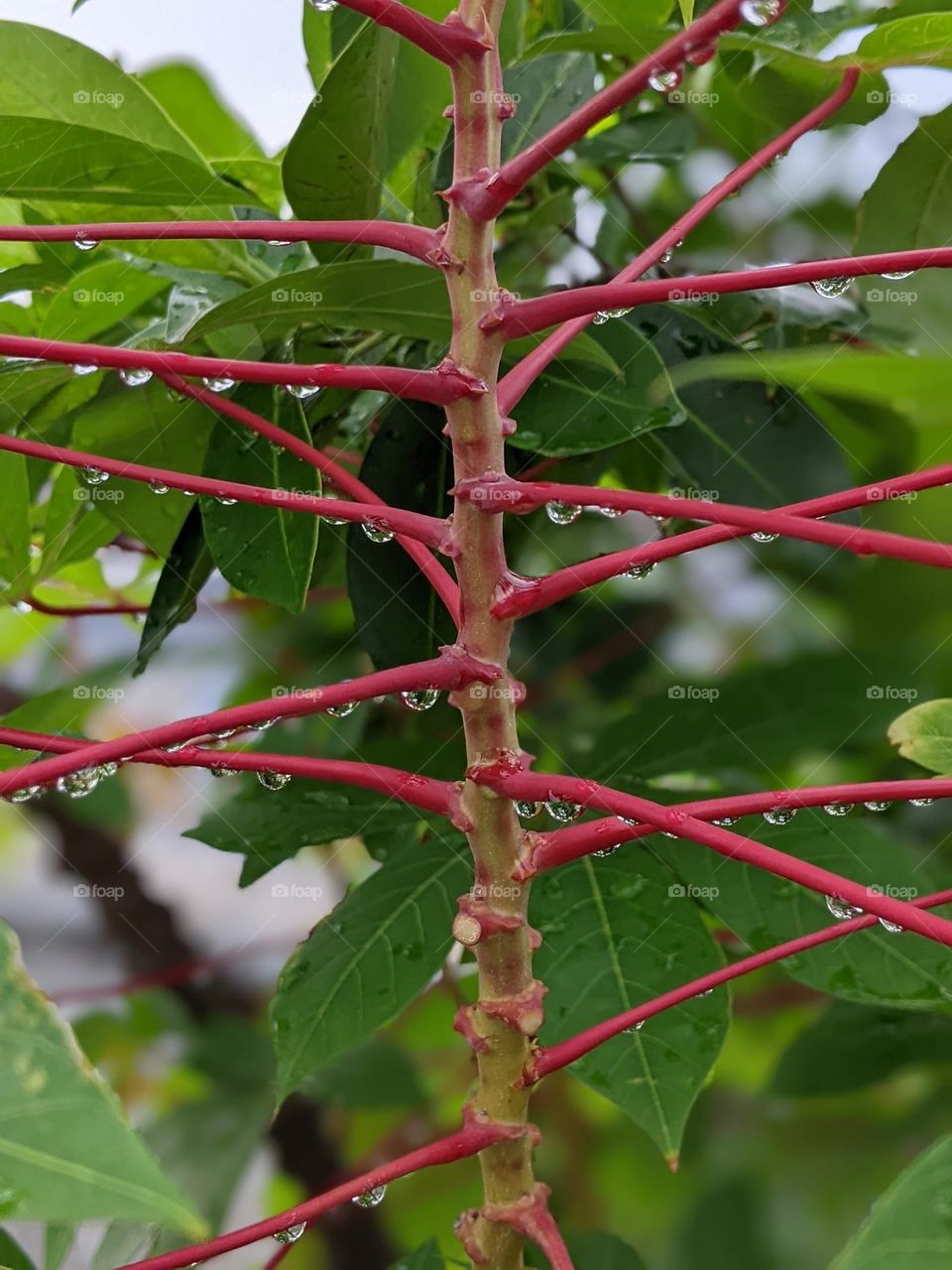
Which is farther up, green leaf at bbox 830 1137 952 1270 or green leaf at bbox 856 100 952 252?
green leaf at bbox 856 100 952 252

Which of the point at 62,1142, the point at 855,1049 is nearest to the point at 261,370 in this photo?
the point at 62,1142

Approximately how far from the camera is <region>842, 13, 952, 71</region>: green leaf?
47cm

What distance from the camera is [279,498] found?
16.3 inches

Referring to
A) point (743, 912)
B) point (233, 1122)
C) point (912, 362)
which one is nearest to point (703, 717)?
point (743, 912)

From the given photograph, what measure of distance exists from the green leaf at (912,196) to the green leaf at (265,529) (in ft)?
1.07

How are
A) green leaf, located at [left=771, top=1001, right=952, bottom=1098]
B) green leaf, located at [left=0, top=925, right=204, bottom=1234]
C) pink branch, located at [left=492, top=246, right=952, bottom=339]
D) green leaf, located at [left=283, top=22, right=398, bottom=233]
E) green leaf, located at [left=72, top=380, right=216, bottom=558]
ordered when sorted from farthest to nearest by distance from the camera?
green leaf, located at [left=771, top=1001, right=952, bottom=1098], green leaf, located at [left=72, top=380, right=216, bottom=558], green leaf, located at [left=283, top=22, right=398, bottom=233], pink branch, located at [left=492, top=246, right=952, bottom=339], green leaf, located at [left=0, top=925, right=204, bottom=1234]

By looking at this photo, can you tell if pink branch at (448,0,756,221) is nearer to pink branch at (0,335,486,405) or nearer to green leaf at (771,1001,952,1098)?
pink branch at (0,335,486,405)

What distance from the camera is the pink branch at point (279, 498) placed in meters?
0.41

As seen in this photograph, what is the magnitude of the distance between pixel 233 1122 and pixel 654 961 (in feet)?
2.52

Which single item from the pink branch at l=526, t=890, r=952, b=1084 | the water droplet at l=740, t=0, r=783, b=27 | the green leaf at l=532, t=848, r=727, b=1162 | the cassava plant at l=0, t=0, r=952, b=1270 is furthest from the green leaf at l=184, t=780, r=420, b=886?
the water droplet at l=740, t=0, r=783, b=27

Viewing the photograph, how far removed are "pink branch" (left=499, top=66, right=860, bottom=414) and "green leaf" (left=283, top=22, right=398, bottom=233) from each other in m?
0.10

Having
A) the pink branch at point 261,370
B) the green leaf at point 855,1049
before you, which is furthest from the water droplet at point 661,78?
the green leaf at point 855,1049

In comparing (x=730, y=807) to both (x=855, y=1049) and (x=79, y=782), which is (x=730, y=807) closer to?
(x=79, y=782)

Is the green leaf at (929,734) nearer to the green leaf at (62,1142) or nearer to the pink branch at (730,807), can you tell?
the pink branch at (730,807)
